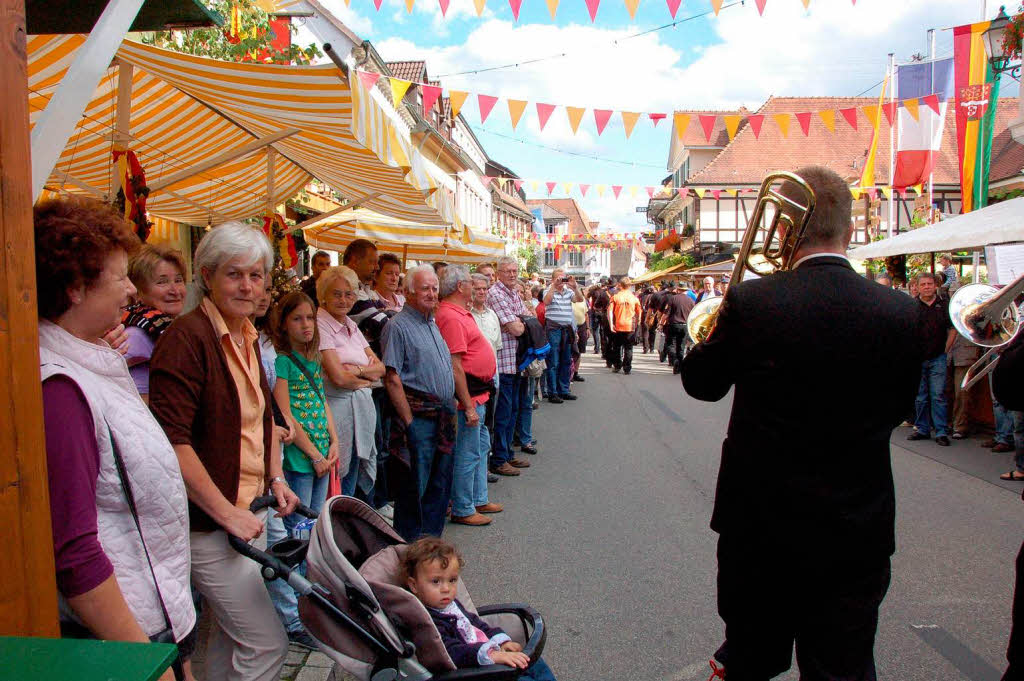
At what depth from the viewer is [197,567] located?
2365mm

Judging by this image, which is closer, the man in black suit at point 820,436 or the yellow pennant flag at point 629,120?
the man in black suit at point 820,436

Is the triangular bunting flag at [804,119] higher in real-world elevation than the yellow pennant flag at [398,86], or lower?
higher

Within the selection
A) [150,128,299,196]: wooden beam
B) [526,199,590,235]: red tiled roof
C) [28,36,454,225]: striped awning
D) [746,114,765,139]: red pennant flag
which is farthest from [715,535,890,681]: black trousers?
[526,199,590,235]: red tiled roof

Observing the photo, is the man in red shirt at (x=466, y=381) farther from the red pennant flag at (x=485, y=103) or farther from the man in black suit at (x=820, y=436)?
the red pennant flag at (x=485, y=103)

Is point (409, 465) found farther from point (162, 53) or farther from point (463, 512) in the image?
point (162, 53)

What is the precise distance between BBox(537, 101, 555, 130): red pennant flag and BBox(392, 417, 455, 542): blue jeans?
27.3 feet

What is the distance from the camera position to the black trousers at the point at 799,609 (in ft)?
6.86

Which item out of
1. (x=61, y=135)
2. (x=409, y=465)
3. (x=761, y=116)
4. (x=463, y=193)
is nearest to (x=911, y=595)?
(x=409, y=465)

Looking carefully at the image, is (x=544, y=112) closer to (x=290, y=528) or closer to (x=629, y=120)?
(x=629, y=120)

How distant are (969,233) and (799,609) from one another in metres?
8.10

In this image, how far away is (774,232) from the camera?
250 centimetres

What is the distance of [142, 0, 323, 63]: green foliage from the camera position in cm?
704

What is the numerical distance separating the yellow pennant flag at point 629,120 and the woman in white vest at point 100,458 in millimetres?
11359

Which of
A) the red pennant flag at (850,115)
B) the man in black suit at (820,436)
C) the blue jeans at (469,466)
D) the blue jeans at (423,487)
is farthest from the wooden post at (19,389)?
the red pennant flag at (850,115)
